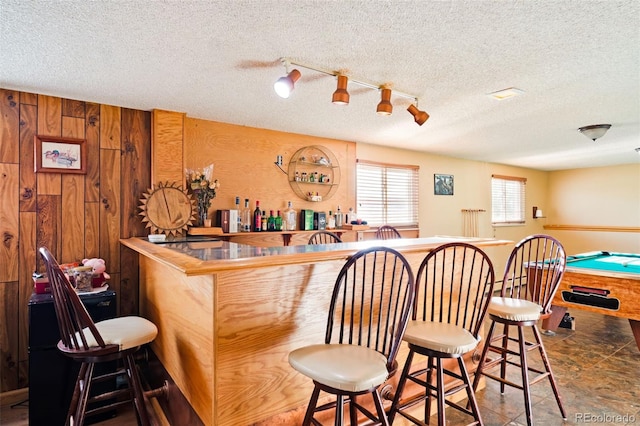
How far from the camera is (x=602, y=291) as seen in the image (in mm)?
3234

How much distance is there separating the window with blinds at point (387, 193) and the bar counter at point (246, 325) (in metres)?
2.89

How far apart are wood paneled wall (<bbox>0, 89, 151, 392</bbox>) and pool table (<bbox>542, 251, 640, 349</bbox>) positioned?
13.6ft

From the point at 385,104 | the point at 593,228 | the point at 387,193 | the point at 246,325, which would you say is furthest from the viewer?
the point at 593,228

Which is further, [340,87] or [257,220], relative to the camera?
[257,220]

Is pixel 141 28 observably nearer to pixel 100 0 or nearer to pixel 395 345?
pixel 100 0

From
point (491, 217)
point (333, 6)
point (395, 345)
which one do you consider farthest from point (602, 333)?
point (333, 6)

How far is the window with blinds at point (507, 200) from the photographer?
6.51 meters

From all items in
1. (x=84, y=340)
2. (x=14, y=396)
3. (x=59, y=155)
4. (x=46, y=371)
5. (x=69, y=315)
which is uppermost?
(x=59, y=155)

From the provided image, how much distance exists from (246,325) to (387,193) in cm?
372

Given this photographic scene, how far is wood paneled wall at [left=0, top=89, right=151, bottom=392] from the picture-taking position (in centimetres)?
263

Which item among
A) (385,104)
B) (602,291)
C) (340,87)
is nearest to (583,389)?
(602,291)

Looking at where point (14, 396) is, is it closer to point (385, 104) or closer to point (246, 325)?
point (246, 325)

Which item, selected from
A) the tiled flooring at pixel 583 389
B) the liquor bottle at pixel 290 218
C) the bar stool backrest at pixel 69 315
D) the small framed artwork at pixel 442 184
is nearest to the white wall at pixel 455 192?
the small framed artwork at pixel 442 184

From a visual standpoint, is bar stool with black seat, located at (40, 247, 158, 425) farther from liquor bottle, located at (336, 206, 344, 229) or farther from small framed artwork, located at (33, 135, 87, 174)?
liquor bottle, located at (336, 206, 344, 229)
